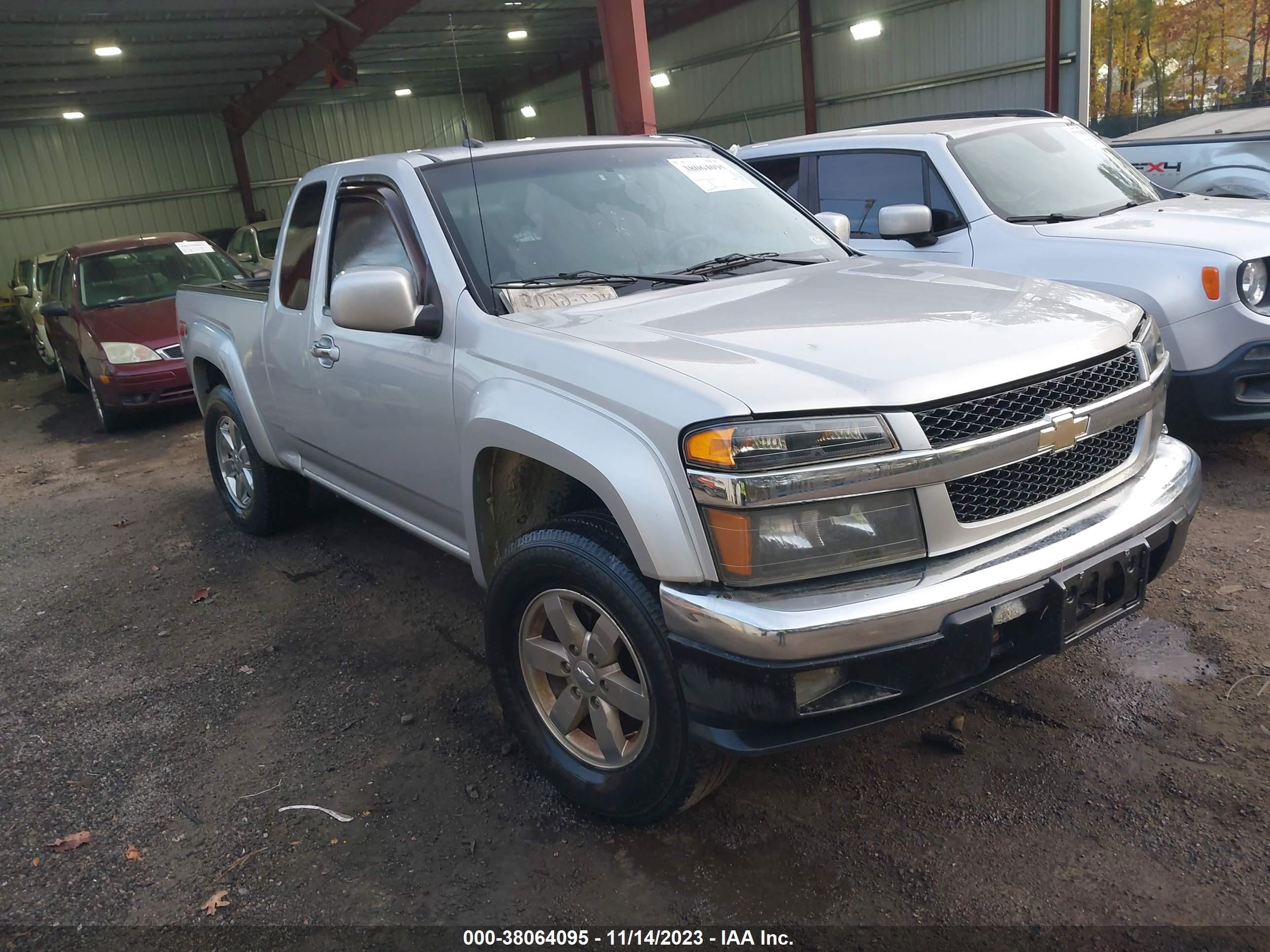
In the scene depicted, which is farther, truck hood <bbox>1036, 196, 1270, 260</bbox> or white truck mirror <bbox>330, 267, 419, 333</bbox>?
truck hood <bbox>1036, 196, 1270, 260</bbox>

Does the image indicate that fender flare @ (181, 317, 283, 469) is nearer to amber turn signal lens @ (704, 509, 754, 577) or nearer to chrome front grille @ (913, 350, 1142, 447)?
amber turn signal lens @ (704, 509, 754, 577)

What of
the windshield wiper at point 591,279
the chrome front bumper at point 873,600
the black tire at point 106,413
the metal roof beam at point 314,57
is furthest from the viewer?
the metal roof beam at point 314,57

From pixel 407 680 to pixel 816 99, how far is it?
56.6ft

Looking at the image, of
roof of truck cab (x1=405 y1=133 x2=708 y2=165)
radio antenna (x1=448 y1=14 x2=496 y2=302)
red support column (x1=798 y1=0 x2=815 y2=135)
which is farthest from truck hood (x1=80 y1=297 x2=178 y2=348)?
red support column (x1=798 y1=0 x2=815 y2=135)

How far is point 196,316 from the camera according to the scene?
5.41 meters

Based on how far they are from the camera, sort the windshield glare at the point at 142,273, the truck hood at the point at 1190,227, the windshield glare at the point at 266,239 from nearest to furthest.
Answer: the truck hood at the point at 1190,227 < the windshield glare at the point at 142,273 < the windshield glare at the point at 266,239

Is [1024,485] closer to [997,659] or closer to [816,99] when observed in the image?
[997,659]

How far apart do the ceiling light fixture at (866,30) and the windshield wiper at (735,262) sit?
50.5 feet

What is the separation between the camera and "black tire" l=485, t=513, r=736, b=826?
7.68 feet

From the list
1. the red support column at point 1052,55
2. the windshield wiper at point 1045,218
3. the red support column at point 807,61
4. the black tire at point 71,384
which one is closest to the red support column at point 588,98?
the red support column at point 807,61

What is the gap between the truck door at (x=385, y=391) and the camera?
3.21 m

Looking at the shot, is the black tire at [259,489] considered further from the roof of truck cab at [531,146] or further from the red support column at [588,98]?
the red support column at [588,98]

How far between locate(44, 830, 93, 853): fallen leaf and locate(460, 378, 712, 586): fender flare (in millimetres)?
1584

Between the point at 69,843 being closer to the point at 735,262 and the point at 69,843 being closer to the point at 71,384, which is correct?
the point at 735,262
